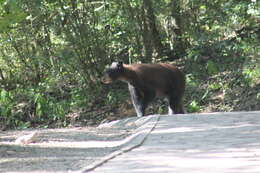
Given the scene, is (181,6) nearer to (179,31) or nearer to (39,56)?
(179,31)

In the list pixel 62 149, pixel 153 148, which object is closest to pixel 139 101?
pixel 62 149

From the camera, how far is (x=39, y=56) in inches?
851

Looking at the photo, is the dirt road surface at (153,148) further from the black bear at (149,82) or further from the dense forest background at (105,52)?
the dense forest background at (105,52)

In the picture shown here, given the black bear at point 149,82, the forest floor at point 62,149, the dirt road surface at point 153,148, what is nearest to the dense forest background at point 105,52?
the black bear at point 149,82

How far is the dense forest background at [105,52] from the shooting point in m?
19.8

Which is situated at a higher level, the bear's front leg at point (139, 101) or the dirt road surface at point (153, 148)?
the bear's front leg at point (139, 101)

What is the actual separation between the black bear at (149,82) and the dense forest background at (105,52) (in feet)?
8.02

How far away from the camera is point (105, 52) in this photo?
21.7 metres

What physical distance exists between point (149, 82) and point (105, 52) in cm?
641

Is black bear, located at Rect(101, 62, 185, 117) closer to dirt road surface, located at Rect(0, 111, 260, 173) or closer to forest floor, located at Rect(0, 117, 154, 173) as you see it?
forest floor, located at Rect(0, 117, 154, 173)

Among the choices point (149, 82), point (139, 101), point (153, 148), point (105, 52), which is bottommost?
point (153, 148)

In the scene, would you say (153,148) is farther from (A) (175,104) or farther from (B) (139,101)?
(A) (175,104)

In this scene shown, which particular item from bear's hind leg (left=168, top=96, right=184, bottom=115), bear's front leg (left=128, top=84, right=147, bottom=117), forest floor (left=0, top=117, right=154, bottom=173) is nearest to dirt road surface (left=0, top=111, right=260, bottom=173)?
forest floor (left=0, top=117, right=154, bottom=173)

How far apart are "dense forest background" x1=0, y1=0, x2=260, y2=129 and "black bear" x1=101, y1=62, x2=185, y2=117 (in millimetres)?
2445
